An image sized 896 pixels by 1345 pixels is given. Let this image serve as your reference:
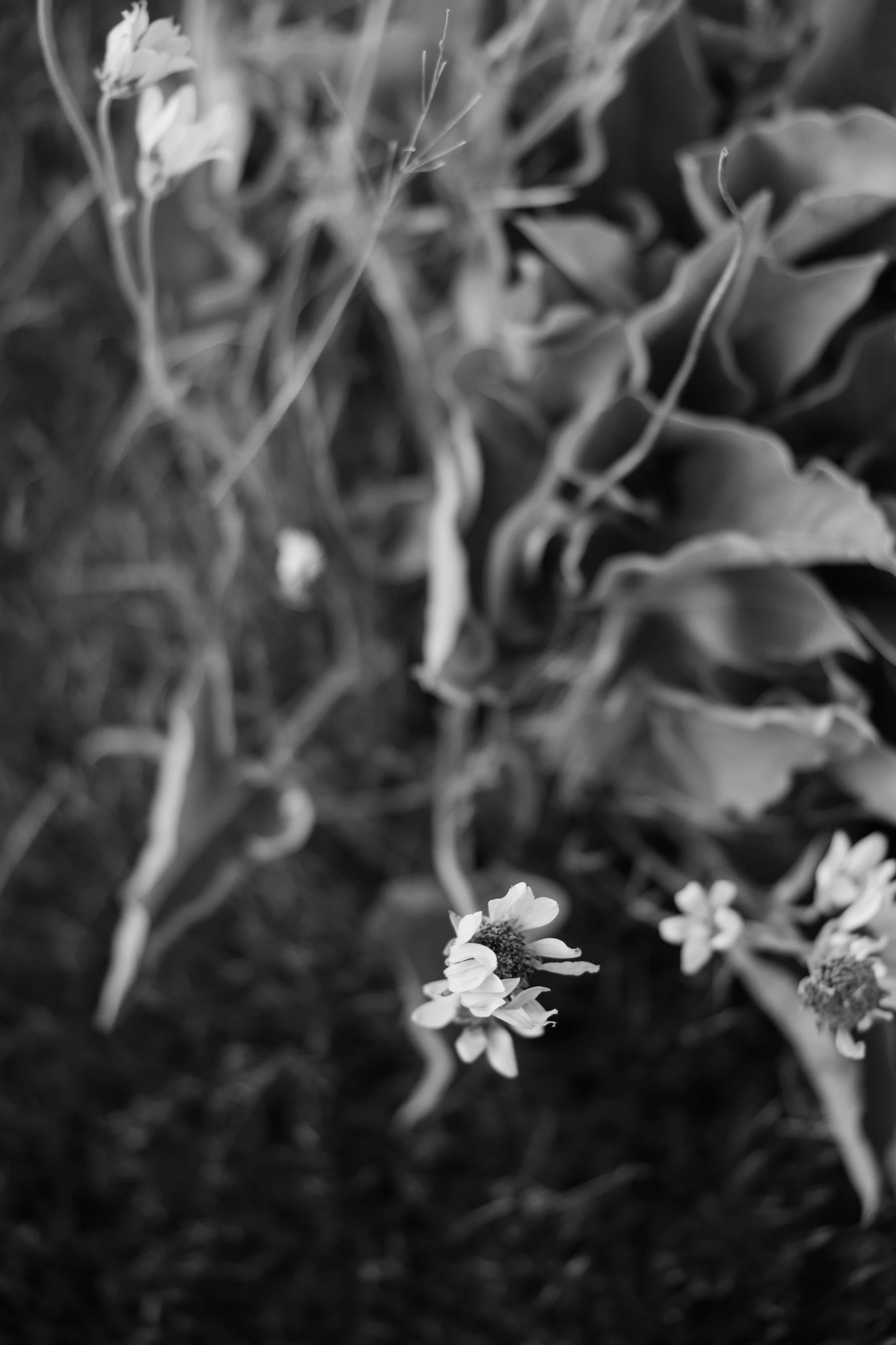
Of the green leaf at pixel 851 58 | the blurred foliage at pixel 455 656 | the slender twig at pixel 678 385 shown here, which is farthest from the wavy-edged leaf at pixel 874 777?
the green leaf at pixel 851 58

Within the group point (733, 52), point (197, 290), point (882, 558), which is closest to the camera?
point (882, 558)

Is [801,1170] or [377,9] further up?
[377,9]

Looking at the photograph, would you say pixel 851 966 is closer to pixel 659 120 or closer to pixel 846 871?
pixel 846 871

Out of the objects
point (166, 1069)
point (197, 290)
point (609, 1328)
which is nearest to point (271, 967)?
point (166, 1069)

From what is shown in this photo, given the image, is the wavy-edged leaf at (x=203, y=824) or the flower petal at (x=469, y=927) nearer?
the flower petal at (x=469, y=927)

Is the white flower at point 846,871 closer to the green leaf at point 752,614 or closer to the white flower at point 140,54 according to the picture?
the green leaf at point 752,614

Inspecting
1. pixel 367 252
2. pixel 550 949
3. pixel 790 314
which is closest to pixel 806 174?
pixel 790 314

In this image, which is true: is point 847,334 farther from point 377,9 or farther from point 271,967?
point 271,967

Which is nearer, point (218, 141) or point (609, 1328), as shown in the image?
point (218, 141)
